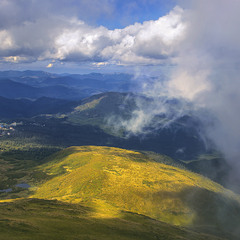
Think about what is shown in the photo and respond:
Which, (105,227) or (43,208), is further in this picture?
(43,208)

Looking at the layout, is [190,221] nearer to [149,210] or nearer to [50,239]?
[149,210]

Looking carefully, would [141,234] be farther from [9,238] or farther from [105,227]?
[9,238]

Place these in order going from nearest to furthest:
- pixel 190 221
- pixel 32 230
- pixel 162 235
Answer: pixel 32 230 < pixel 162 235 < pixel 190 221

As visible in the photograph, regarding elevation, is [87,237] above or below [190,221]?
above

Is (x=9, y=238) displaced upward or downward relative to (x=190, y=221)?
upward

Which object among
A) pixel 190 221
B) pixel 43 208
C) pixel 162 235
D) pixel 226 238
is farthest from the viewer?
pixel 190 221

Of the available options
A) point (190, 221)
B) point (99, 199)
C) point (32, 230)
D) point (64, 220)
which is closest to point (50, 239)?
point (32, 230)

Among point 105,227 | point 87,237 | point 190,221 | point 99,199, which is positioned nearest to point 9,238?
point 87,237

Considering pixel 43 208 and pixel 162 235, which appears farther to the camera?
pixel 43 208

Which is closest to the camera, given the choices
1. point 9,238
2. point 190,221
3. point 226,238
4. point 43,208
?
point 9,238
